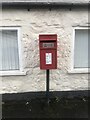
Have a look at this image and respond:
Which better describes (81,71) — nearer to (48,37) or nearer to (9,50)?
(48,37)

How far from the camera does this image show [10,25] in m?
5.64

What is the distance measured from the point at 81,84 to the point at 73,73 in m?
0.36

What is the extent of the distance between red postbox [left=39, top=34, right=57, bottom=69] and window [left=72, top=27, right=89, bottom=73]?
755 mm

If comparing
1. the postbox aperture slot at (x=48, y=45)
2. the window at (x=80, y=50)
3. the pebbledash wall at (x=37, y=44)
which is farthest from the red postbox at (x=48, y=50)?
the window at (x=80, y=50)

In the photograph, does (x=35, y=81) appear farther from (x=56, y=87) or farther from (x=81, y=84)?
(x=81, y=84)

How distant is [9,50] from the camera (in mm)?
5941

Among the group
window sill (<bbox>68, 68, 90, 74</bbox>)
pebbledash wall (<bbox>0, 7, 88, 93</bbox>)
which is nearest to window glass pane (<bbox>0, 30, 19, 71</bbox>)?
pebbledash wall (<bbox>0, 7, 88, 93</bbox>)

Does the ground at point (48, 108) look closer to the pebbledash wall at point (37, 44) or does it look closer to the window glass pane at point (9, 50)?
the pebbledash wall at point (37, 44)

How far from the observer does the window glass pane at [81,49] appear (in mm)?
5945

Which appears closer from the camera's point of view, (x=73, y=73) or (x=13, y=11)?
(x=13, y=11)

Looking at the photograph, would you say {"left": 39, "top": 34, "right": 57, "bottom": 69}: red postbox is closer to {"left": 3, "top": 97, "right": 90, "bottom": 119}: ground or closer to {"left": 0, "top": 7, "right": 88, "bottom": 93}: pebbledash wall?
{"left": 0, "top": 7, "right": 88, "bottom": 93}: pebbledash wall

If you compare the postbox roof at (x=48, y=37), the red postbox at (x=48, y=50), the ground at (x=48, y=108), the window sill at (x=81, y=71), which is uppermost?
the postbox roof at (x=48, y=37)

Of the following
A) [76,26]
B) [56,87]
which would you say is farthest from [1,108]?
[76,26]

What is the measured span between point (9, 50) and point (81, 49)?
171 centimetres
